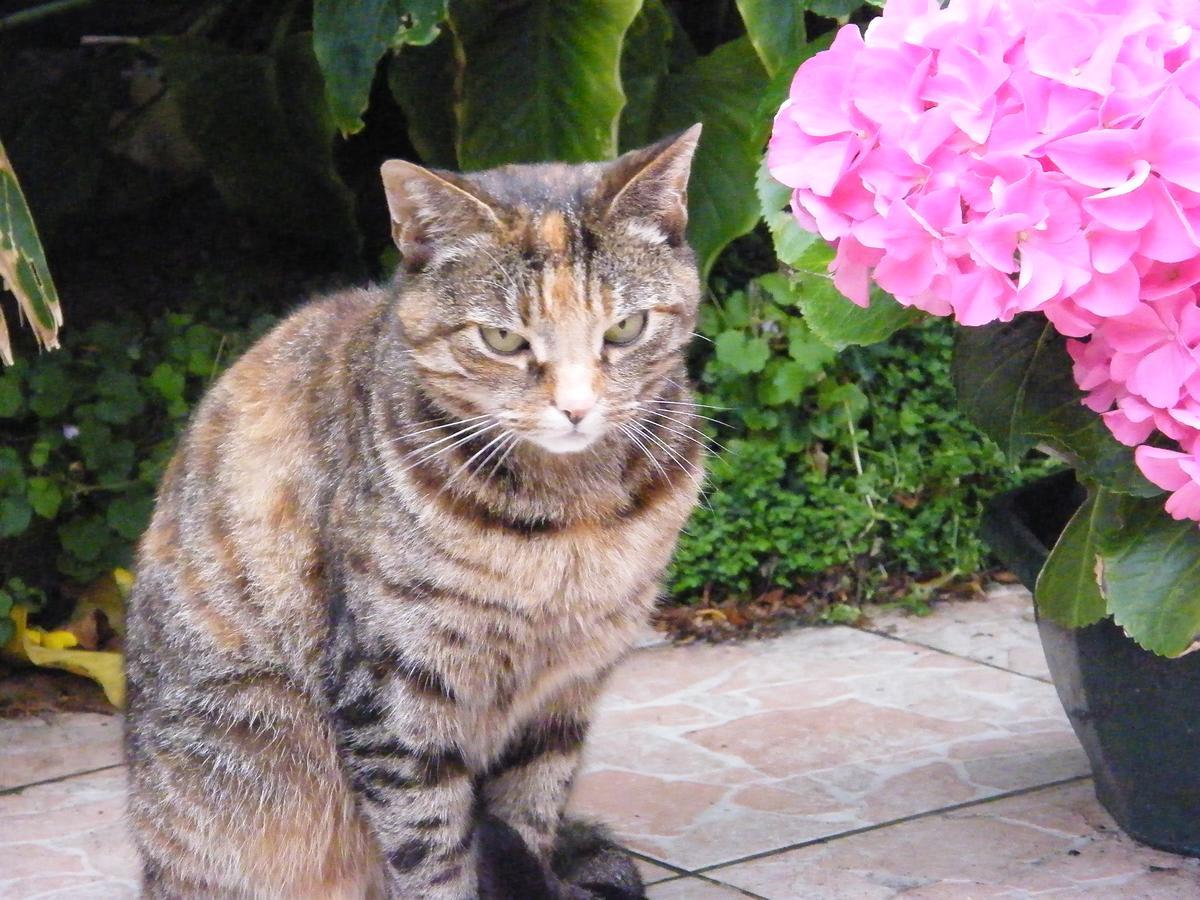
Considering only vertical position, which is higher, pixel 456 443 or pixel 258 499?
pixel 456 443

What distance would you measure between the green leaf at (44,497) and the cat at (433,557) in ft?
3.80

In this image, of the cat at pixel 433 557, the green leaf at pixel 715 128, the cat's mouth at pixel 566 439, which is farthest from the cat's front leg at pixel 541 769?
the green leaf at pixel 715 128

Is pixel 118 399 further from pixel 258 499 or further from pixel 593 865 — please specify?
pixel 593 865

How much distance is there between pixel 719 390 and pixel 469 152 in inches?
35.4

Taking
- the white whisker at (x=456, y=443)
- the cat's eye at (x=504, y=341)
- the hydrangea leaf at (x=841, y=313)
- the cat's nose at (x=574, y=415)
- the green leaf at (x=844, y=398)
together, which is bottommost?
the green leaf at (x=844, y=398)

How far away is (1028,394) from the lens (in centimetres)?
190

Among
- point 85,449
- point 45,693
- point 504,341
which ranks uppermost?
point 504,341

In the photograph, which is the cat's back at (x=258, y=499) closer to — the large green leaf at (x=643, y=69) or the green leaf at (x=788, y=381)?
the large green leaf at (x=643, y=69)

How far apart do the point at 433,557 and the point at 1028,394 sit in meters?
0.79

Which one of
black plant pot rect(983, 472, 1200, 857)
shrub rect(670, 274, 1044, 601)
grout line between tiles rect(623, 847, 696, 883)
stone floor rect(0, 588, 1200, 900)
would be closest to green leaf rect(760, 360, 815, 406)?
shrub rect(670, 274, 1044, 601)

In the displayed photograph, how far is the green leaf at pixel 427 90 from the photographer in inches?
132

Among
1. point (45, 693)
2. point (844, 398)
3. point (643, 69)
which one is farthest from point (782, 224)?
point (45, 693)

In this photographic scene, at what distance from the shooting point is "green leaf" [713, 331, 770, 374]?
11.4ft

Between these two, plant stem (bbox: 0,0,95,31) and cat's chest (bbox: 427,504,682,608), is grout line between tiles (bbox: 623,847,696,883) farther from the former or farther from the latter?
plant stem (bbox: 0,0,95,31)
